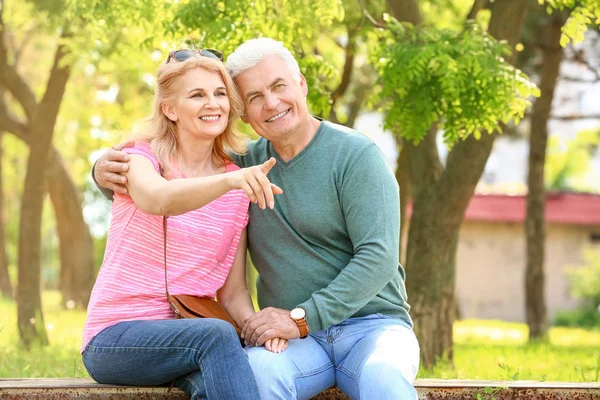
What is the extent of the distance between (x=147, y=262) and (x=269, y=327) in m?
0.54

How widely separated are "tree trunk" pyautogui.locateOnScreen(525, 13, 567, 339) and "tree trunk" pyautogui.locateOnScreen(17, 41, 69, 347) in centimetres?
702

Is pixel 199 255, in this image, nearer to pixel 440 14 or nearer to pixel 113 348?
pixel 113 348

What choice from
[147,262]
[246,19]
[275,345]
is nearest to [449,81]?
[246,19]

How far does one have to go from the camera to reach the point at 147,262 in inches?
142

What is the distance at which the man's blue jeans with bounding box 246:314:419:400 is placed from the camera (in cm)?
344

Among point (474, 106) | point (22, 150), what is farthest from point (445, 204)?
point (22, 150)

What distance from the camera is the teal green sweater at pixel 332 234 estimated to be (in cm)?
368

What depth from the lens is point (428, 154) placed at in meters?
8.31

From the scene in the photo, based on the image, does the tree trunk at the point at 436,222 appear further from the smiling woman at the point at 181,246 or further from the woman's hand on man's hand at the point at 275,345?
the woman's hand on man's hand at the point at 275,345

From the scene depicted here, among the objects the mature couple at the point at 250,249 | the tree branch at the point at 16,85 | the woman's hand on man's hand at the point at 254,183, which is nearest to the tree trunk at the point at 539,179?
the tree branch at the point at 16,85

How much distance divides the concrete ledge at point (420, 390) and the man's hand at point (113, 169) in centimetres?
80

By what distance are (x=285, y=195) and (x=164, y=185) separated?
0.72 metres

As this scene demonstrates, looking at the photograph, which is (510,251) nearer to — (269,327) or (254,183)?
(269,327)

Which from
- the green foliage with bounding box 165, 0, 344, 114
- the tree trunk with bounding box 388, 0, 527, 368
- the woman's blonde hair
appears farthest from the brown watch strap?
the tree trunk with bounding box 388, 0, 527, 368
